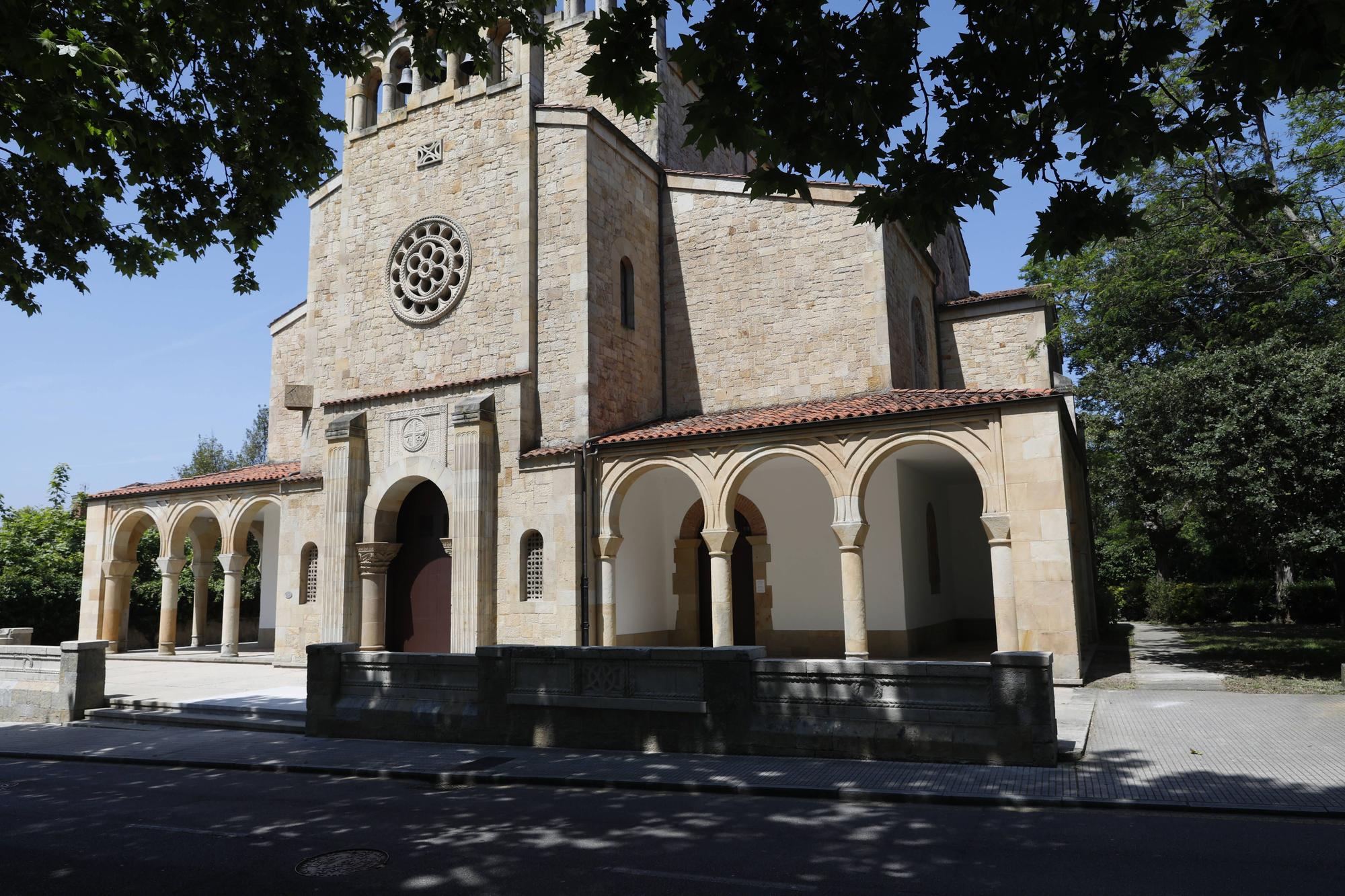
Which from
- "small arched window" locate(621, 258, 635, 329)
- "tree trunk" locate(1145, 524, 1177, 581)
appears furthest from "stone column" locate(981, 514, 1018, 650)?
"tree trunk" locate(1145, 524, 1177, 581)

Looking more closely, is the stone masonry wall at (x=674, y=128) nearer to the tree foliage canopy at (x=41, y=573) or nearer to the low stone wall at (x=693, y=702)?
the low stone wall at (x=693, y=702)

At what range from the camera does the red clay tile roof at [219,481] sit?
21.7m

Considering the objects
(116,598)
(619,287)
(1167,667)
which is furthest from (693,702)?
(116,598)

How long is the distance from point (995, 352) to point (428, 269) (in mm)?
13493

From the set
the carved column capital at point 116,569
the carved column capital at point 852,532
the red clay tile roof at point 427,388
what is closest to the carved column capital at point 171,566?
the carved column capital at point 116,569

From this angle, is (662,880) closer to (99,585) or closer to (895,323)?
(895,323)

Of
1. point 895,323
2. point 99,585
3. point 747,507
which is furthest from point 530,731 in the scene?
point 99,585

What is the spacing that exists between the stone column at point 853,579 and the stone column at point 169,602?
17624mm

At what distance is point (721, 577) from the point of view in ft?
52.1

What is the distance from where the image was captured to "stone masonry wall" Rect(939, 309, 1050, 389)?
20828mm

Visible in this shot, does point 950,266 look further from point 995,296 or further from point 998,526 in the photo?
point 998,526

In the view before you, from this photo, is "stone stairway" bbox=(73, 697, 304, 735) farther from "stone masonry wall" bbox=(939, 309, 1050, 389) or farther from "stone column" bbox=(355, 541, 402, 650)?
"stone masonry wall" bbox=(939, 309, 1050, 389)

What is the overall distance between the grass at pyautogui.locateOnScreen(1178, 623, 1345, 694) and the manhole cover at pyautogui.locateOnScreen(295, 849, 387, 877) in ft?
39.3

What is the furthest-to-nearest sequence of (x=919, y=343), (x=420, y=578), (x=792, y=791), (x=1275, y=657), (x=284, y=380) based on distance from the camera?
(x=284, y=380) → (x=919, y=343) → (x=420, y=578) → (x=1275, y=657) → (x=792, y=791)
